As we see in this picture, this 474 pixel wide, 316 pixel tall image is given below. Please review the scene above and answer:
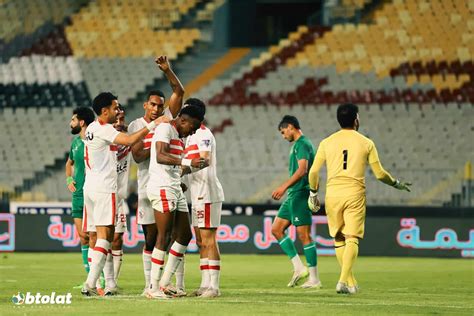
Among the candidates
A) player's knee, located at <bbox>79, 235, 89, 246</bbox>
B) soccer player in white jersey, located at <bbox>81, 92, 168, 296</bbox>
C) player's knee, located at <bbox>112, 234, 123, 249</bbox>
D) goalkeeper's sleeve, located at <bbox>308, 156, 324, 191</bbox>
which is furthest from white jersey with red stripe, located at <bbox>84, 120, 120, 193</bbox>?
goalkeeper's sleeve, located at <bbox>308, 156, 324, 191</bbox>

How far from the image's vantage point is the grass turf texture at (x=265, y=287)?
470 inches

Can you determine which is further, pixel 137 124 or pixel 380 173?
pixel 137 124

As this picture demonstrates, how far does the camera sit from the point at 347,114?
14.2 meters

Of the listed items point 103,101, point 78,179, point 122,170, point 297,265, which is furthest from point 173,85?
point 297,265

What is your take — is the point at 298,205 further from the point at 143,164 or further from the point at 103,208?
the point at 103,208

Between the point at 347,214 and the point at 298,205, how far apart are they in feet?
7.70

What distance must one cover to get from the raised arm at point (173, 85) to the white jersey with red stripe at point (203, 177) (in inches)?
20.7

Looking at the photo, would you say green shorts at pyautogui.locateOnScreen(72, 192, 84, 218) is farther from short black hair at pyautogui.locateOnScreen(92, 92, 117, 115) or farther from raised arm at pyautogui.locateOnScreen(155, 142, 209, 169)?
raised arm at pyautogui.locateOnScreen(155, 142, 209, 169)

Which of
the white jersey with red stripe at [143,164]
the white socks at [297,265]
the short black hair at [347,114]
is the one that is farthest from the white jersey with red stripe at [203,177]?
the white socks at [297,265]

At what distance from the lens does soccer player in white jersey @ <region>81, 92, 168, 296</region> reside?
516 inches

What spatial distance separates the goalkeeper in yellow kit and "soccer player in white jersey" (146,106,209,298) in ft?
6.14

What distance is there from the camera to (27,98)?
3394 centimetres

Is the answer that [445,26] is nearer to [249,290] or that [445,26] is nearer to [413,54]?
[413,54]

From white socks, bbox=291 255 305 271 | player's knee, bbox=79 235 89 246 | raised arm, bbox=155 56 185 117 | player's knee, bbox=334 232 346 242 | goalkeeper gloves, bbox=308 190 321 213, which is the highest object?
raised arm, bbox=155 56 185 117
